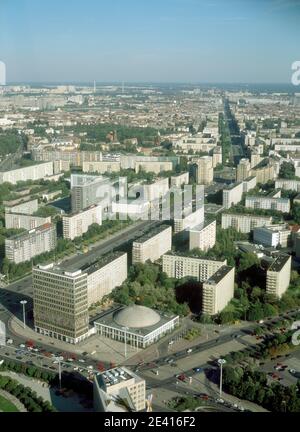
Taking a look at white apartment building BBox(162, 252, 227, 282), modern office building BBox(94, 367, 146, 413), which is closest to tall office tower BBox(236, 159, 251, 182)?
white apartment building BBox(162, 252, 227, 282)

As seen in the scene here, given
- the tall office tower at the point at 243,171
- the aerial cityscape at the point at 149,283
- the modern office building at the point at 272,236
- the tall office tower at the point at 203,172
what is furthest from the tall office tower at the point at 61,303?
the tall office tower at the point at 203,172

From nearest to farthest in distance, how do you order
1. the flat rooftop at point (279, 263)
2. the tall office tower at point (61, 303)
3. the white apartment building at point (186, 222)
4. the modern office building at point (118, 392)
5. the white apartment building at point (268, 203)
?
the modern office building at point (118, 392)
the tall office tower at point (61, 303)
the flat rooftop at point (279, 263)
the white apartment building at point (186, 222)
the white apartment building at point (268, 203)

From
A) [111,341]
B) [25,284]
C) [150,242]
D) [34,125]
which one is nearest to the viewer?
[111,341]

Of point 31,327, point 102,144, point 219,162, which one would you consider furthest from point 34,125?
point 31,327

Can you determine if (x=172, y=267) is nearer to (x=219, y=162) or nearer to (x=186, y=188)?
(x=186, y=188)

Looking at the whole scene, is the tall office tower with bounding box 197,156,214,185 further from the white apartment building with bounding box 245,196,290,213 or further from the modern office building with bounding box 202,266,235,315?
the modern office building with bounding box 202,266,235,315

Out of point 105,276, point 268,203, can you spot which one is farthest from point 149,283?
point 268,203

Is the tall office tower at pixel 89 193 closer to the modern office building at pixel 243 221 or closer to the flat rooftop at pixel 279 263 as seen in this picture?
the modern office building at pixel 243 221
